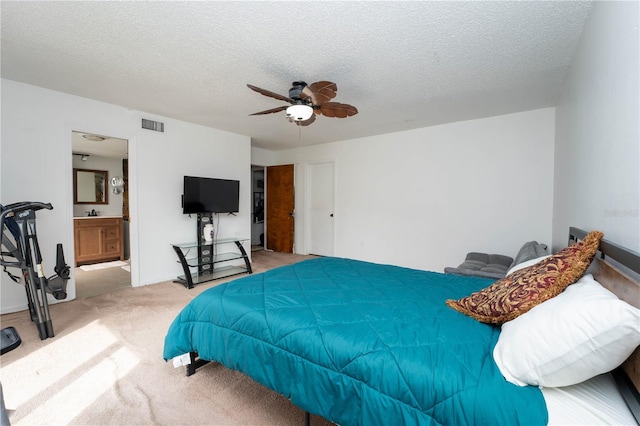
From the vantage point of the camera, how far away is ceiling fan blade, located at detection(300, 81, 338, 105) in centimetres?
232

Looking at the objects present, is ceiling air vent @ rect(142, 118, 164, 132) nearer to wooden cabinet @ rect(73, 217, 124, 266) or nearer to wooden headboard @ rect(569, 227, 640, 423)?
wooden cabinet @ rect(73, 217, 124, 266)

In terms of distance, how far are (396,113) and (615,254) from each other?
10.2 ft

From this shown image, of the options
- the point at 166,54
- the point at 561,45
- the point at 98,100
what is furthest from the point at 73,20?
the point at 561,45

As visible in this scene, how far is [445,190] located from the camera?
14.5ft

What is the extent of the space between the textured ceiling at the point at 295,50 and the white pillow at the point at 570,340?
1785 mm

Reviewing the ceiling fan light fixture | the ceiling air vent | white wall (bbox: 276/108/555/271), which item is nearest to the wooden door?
white wall (bbox: 276/108/555/271)

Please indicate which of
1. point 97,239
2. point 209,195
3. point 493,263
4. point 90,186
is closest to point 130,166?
point 209,195

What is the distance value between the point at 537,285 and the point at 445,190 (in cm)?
342

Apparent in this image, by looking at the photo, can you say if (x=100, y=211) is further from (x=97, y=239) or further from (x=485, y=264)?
(x=485, y=264)

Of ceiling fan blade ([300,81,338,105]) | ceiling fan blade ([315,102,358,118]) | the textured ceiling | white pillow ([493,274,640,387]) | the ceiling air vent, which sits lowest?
white pillow ([493,274,640,387])

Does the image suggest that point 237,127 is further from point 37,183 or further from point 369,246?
point 369,246

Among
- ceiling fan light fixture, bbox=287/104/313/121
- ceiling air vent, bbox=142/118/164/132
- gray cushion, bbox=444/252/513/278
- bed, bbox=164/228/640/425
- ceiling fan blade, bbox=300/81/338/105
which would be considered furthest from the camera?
ceiling air vent, bbox=142/118/164/132

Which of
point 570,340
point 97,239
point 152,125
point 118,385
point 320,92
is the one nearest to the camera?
point 570,340

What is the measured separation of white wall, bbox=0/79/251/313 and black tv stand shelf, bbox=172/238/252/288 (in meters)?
0.22
